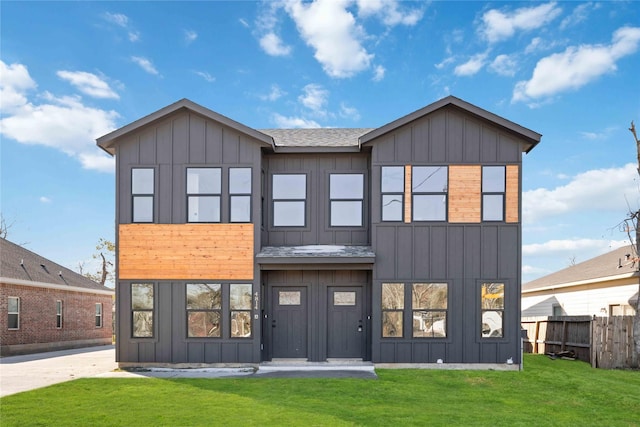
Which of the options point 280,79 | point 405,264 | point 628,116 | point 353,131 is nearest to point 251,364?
point 405,264

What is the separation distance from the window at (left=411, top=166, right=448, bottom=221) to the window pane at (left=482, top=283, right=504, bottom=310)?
219 cm

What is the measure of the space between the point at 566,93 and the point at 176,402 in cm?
1599

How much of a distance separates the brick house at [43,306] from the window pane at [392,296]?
14.2 m

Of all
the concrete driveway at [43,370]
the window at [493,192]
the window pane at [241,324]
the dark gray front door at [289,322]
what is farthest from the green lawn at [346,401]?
the window at [493,192]

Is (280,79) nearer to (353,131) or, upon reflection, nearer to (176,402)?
(353,131)

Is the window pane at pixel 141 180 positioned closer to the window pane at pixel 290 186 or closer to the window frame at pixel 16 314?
the window pane at pixel 290 186

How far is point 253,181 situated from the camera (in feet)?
43.7

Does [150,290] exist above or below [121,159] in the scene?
Result: below

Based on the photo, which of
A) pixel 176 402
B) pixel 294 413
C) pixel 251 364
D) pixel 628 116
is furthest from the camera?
pixel 628 116

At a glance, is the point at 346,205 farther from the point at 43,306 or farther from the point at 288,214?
the point at 43,306

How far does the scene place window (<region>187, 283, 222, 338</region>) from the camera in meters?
13.2

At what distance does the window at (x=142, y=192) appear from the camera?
44.2ft

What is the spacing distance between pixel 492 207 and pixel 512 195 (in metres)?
0.62

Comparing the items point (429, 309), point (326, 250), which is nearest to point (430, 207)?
point (429, 309)
